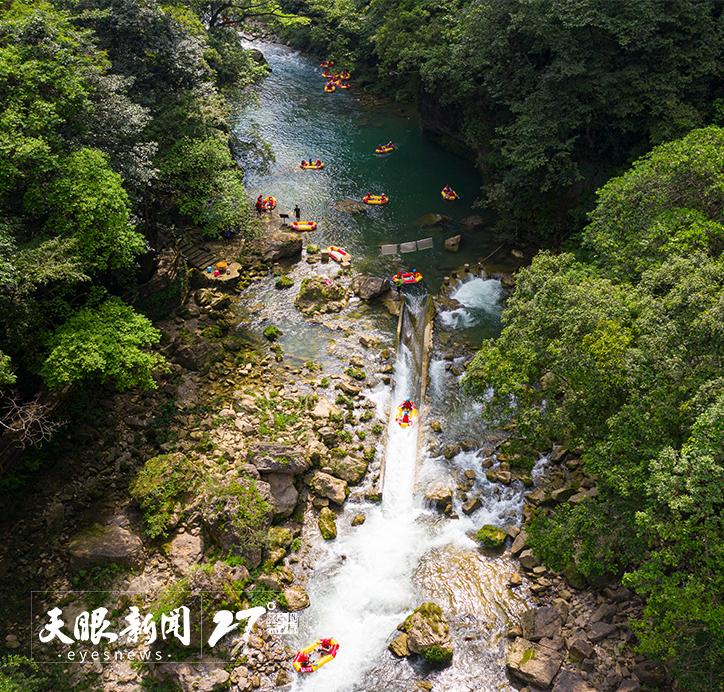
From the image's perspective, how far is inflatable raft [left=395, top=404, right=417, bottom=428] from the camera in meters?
25.8

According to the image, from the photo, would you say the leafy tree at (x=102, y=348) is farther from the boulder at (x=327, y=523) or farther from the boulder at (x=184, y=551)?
the boulder at (x=327, y=523)

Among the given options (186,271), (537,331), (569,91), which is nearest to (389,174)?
(569,91)

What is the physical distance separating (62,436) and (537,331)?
18.0m

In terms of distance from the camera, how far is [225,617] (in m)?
18.7

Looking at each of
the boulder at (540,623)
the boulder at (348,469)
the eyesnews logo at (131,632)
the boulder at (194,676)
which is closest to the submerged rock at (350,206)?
the boulder at (348,469)

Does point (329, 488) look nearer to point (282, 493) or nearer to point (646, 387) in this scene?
point (282, 493)

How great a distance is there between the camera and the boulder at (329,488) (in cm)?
2278

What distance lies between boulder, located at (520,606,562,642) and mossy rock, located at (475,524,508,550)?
107 inches

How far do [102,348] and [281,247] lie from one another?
677 inches

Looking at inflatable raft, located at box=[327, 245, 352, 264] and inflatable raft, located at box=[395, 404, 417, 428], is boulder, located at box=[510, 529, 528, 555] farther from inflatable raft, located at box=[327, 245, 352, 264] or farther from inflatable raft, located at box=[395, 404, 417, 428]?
inflatable raft, located at box=[327, 245, 352, 264]

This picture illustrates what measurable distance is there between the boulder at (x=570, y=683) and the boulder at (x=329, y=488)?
9662mm

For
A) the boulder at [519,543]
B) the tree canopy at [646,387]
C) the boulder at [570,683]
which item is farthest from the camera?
the boulder at [519,543]

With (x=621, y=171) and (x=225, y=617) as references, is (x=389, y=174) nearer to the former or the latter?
(x=621, y=171)

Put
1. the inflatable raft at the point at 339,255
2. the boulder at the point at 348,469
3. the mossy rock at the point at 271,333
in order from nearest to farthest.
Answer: the boulder at the point at 348,469 → the mossy rock at the point at 271,333 → the inflatable raft at the point at 339,255
